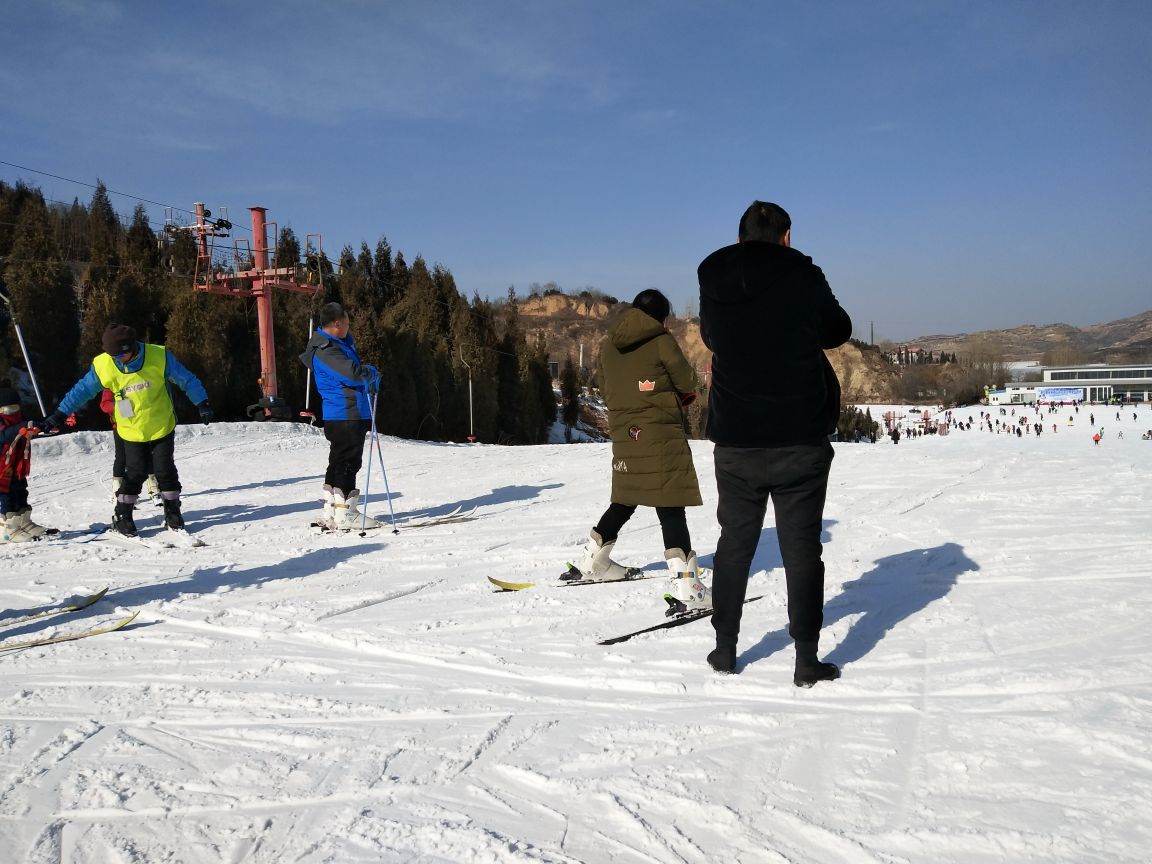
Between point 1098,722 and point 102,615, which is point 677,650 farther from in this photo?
point 102,615

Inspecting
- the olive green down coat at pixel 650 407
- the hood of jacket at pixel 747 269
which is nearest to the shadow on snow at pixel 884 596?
the olive green down coat at pixel 650 407

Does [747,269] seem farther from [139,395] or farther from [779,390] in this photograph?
[139,395]

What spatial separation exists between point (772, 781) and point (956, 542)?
4.10 m

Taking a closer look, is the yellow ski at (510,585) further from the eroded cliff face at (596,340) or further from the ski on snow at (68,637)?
the eroded cliff face at (596,340)

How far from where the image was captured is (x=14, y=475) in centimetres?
710

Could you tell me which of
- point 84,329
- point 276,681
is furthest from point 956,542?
point 84,329

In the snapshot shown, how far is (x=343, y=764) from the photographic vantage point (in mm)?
2539

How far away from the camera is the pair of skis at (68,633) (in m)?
4.00

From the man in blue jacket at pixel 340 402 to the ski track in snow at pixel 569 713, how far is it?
108 centimetres

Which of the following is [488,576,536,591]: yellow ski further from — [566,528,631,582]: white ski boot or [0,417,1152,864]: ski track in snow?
[566,528,631,582]: white ski boot

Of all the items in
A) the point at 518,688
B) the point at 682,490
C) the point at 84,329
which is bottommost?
the point at 518,688

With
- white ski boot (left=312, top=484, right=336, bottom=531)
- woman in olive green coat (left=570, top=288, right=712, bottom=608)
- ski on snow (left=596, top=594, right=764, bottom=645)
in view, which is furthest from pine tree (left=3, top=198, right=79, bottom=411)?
ski on snow (left=596, top=594, right=764, bottom=645)

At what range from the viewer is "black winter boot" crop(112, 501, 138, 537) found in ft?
22.6

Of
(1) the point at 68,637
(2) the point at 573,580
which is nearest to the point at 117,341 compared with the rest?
(1) the point at 68,637
